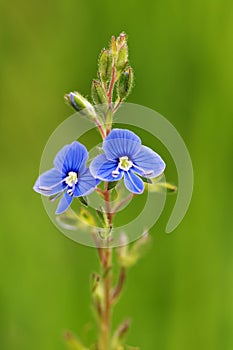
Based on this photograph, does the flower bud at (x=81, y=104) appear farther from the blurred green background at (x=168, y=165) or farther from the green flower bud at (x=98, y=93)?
the blurred green background at (x=168, y=165)

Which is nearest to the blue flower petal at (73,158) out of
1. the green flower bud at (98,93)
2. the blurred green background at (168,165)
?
the green flower bud at (98,93)

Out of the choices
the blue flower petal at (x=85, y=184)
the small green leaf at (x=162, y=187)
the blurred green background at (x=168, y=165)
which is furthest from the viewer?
the blurred green background at (x=168, y=165)

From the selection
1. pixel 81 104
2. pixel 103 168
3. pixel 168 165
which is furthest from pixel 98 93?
pixel 168 165

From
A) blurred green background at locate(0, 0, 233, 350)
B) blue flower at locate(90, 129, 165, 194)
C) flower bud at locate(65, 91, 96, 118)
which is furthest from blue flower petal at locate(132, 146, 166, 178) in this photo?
blurred green background at locate(0, 0, 233, 350)

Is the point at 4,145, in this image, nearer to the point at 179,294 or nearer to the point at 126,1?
the point at 126,1

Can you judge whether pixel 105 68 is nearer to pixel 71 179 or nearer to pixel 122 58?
pixel 122 58

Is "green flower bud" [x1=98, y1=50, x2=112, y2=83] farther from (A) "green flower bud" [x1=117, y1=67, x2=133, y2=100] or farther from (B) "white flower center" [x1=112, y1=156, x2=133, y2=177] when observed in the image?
(B) "white flower center" [x1=112, y1=156, x2=133, y2=177]

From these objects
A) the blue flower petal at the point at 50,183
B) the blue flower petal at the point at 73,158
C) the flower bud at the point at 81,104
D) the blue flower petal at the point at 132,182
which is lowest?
the blue flower petal at the point at 50,183
